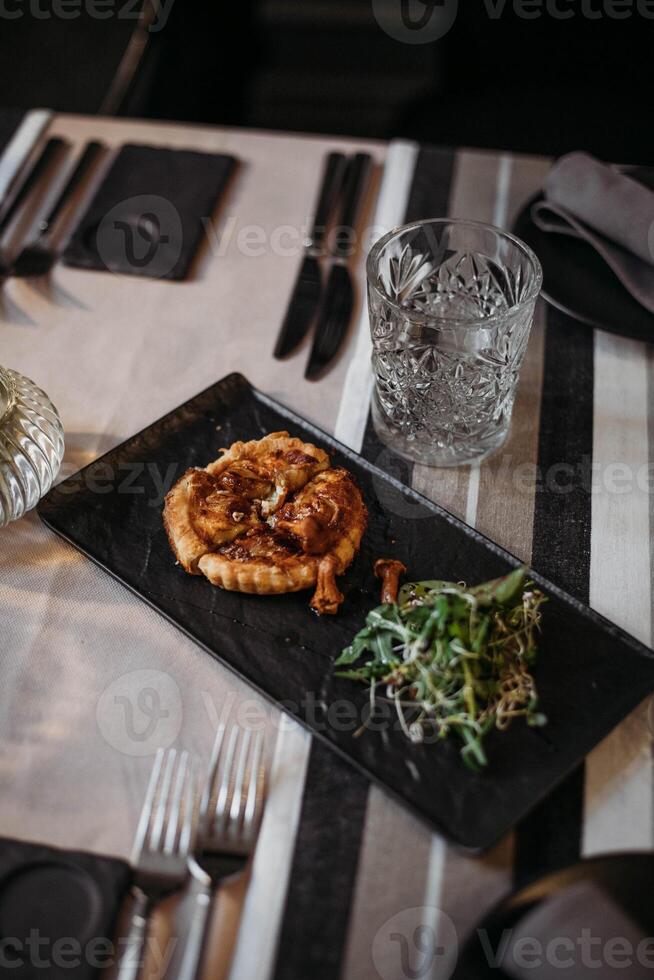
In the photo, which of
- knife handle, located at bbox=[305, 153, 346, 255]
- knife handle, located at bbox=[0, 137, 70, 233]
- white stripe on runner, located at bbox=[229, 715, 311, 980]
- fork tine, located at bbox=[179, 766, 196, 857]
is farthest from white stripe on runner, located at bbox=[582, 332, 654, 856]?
knife handle, located at bbox=[0, 137, 70, 233]

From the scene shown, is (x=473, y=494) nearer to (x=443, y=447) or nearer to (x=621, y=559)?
(x=443, y=447)

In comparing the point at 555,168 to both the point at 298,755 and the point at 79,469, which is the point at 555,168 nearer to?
the point at 79,469

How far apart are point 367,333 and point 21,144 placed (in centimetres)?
89

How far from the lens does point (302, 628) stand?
4.09 feet

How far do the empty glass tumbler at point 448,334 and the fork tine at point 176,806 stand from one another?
601 millimetres

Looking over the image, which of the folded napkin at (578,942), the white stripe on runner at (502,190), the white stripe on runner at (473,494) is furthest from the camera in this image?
the white stripe on runner at (502,190)

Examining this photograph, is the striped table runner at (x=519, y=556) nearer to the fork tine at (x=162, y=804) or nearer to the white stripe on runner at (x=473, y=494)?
the white stripe on runner at (x=473, y=494)

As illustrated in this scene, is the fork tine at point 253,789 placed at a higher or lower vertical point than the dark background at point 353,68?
higher

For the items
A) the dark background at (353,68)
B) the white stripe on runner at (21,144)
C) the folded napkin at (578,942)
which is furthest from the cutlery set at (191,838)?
the dark background at (353,68)

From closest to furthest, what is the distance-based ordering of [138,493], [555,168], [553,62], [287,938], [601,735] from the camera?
[287,938] < [601,735] < [138,493] < [555,168] < [553,62]

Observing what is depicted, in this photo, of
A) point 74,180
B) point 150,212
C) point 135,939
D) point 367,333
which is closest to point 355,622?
point 135,939

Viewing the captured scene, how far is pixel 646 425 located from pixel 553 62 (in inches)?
65.6

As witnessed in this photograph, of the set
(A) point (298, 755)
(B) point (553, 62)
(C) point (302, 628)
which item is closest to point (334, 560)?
(C) point (302, 628)

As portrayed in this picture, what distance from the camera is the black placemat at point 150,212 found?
186cm
